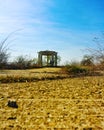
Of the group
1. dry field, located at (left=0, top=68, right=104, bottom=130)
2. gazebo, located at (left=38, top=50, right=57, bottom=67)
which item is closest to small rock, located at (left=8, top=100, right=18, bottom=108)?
dry field, located at (left=0, top=68, right=104, bottom=130)

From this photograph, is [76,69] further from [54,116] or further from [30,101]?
[54,116]

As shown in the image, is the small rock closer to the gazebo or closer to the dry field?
the dry field

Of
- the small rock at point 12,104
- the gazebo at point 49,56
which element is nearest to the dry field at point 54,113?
the small rock at point 12,104

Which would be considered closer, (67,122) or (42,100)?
(67,122)

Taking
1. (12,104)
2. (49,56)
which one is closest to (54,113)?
(12,104)

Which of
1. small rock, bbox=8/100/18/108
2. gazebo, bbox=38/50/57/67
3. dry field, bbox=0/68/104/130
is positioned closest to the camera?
dry field, bbox=0/68/104/130

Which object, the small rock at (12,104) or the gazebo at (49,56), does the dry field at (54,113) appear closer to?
the small rock at (12,104)

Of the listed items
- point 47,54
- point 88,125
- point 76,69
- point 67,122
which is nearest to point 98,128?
point 88,125

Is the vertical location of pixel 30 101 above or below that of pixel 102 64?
below

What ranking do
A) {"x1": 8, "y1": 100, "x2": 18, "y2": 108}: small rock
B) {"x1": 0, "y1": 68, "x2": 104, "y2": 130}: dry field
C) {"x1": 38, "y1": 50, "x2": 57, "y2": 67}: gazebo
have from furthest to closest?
{"x1": 38, "y1": 50, "x2": 57, "y2": 67}: gazebo < {"x1": 8, "y1": 100, "x2": 18, "y2": 108}: small rock < {"x1": 0, "y1": 68, "x2": 104, "y2": 130}: dry field

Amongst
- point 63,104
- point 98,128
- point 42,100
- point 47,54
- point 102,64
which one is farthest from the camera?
point 47,54

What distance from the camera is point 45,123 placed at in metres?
3.25

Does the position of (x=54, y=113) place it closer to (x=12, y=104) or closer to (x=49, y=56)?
(x=12, y=104)

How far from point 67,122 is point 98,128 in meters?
0.37
